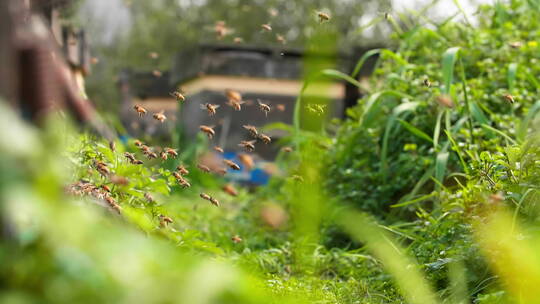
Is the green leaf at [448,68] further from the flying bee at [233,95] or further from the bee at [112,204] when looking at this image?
the bee at [112,204]

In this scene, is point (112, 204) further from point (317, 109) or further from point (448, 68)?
point (448, 68)

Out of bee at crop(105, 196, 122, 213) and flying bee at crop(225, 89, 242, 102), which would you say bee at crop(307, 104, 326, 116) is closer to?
bee at crop(105, 196, 122, 213)

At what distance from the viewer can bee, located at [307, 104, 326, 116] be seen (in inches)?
55.9

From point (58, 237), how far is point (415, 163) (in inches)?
126

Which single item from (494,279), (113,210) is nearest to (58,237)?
(113,210)

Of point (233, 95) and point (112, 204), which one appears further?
point (233, 95)

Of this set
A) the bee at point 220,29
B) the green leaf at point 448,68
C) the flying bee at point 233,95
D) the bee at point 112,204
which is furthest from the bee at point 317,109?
the bee at point 220,29

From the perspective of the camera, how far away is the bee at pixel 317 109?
55.9 inches

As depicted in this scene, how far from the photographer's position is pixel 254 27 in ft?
66.9

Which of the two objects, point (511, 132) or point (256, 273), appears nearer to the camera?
point (256, 273)

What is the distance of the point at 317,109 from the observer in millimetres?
1468

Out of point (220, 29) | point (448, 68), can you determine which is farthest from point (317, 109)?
point (220, 29)

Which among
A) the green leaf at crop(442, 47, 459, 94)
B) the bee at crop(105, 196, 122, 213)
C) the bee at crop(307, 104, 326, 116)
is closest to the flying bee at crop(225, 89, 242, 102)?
the bee at crop(105, 196, 122, 213)

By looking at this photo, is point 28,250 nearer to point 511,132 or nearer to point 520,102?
point 511,132
